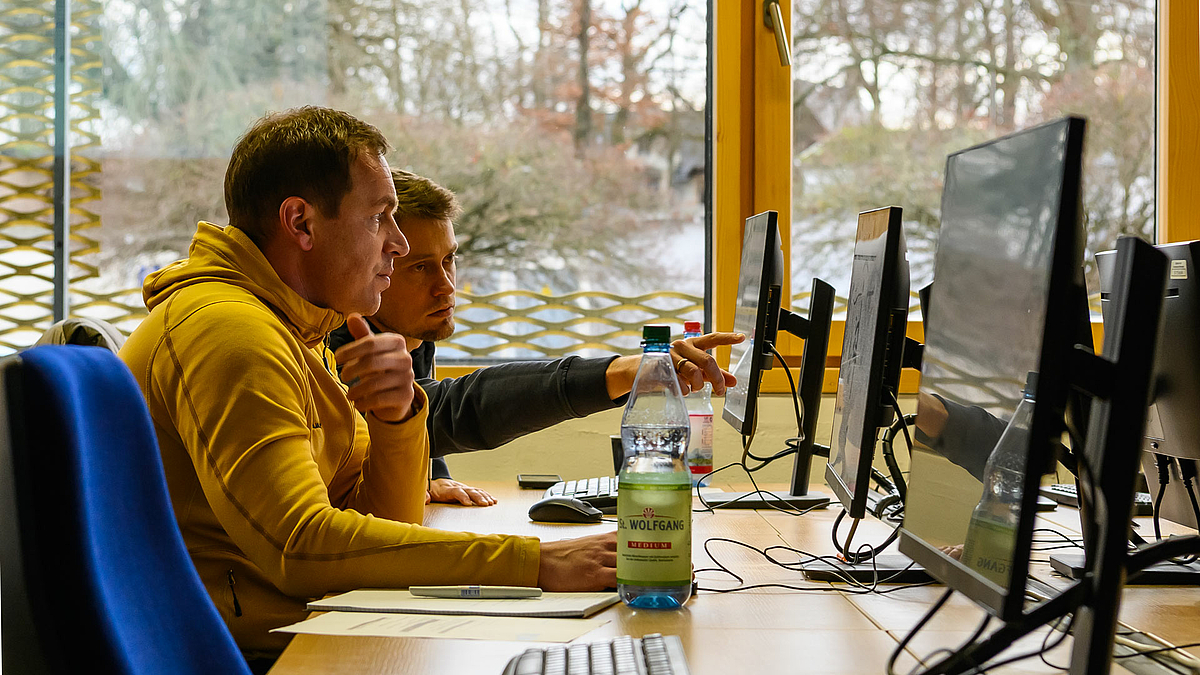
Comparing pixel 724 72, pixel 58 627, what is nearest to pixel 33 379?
pixel 58 627

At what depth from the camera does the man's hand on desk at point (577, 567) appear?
1.12m

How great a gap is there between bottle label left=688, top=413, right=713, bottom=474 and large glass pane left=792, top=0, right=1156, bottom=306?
530mm

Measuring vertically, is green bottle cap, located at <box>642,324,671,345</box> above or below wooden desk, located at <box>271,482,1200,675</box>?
above

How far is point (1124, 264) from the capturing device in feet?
2.30

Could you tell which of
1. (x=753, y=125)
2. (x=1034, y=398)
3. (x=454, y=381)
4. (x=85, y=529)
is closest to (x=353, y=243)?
(x=454, y=381)

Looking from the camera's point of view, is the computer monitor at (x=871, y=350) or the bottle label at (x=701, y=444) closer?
the computer monitor at (x=871, y=350)

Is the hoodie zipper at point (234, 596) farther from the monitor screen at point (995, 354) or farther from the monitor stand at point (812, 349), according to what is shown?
the monitor stand at point (812, 349)

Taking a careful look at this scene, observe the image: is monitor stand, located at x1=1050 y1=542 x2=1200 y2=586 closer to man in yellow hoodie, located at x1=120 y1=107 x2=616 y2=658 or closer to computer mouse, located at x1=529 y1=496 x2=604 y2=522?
man in yellow hoodie, located at x1=120 y1=107 x2=616 y2=658

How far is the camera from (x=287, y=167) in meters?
1.40

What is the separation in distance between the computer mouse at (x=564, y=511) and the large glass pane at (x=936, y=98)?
4.52 ft

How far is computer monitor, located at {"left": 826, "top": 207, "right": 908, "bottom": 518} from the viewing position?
45.7 inches

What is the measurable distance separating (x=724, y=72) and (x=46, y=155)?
6.23ft

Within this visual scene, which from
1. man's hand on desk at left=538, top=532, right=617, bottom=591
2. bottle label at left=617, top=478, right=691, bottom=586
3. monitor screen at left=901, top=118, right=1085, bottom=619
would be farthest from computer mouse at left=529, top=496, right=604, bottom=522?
monitor screen at left=901, top=118, right=1085, bottom=619

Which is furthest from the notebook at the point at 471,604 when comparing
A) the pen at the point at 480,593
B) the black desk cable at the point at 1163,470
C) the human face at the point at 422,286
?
the human face at the point at 422,286
